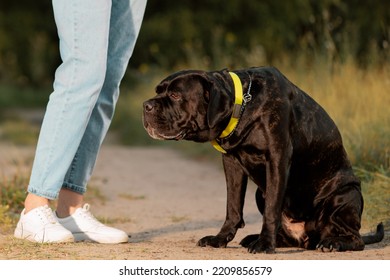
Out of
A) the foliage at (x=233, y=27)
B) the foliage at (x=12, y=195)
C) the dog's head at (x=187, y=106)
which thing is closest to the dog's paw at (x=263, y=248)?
the dog's head at (x=187, y=106)

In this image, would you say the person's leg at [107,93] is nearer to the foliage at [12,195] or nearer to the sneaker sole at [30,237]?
the sneaker sole at [30,237]

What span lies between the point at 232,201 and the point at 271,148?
506 mm

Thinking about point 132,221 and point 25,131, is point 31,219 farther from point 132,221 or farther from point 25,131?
point 25,131

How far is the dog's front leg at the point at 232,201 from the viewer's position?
5199mm

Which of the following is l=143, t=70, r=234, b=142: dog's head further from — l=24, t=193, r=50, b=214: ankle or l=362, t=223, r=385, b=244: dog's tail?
l=362, t=223, r=385, b=244: dog's tail

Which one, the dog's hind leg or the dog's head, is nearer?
the dog's head

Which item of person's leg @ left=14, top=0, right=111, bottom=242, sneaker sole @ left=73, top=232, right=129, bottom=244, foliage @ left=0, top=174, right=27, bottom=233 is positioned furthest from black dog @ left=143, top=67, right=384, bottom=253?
foliage @ left=0, top=174, right=27, bottom=233

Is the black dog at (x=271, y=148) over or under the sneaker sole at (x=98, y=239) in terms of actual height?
over

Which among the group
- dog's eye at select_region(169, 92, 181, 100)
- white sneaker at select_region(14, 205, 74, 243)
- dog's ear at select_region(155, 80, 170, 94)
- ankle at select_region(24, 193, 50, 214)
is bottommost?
white sneaker at select_region(14, 205, 74, 243)

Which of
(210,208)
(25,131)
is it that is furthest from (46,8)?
(210,208)

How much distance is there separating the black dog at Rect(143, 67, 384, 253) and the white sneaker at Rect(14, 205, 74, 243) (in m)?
0.77

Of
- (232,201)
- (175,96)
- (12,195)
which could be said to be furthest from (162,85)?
(12,195)

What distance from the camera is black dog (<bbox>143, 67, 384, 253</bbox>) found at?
4.92m

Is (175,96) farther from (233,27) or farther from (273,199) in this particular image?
(233,27)
